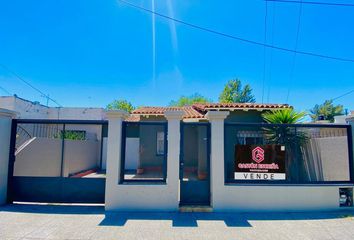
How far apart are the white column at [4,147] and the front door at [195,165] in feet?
17.3

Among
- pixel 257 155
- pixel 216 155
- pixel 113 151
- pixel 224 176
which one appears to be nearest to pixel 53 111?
pixel 113 151

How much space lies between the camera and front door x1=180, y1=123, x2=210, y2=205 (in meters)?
6.20

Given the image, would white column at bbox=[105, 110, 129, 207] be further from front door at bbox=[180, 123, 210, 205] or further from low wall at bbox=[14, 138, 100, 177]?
low wall at bbox=[14, 138, 100, 177]

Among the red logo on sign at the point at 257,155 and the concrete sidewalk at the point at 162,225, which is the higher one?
the red logo on sign at the point at 257,155

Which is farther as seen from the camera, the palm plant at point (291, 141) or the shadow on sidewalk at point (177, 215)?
the palm plant at point (291, 141)

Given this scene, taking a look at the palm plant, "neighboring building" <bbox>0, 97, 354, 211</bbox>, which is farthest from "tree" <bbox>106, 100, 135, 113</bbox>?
the palm plant

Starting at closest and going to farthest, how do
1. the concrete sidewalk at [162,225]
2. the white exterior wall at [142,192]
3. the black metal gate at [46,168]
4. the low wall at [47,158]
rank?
the concrete sidewalk at [162,225]
the white exterior wall at [142,192]
the black metal gate at [46,168]
the low wall at [47,158]

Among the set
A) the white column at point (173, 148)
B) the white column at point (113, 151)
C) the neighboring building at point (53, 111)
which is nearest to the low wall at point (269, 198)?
the white column at point (173, 148)

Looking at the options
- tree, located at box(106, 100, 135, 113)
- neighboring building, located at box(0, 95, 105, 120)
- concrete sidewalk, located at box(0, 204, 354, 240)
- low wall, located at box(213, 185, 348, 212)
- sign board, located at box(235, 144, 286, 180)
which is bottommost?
concrete sidewalk, located at box(0, 204, 354, 240)

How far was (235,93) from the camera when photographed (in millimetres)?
37219

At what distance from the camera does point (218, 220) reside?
5.38 meters

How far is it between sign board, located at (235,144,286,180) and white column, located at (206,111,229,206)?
555 millimetres

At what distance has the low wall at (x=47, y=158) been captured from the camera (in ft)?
24.4

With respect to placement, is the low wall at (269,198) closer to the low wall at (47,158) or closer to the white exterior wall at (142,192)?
the white exterior wall at (142,192)
